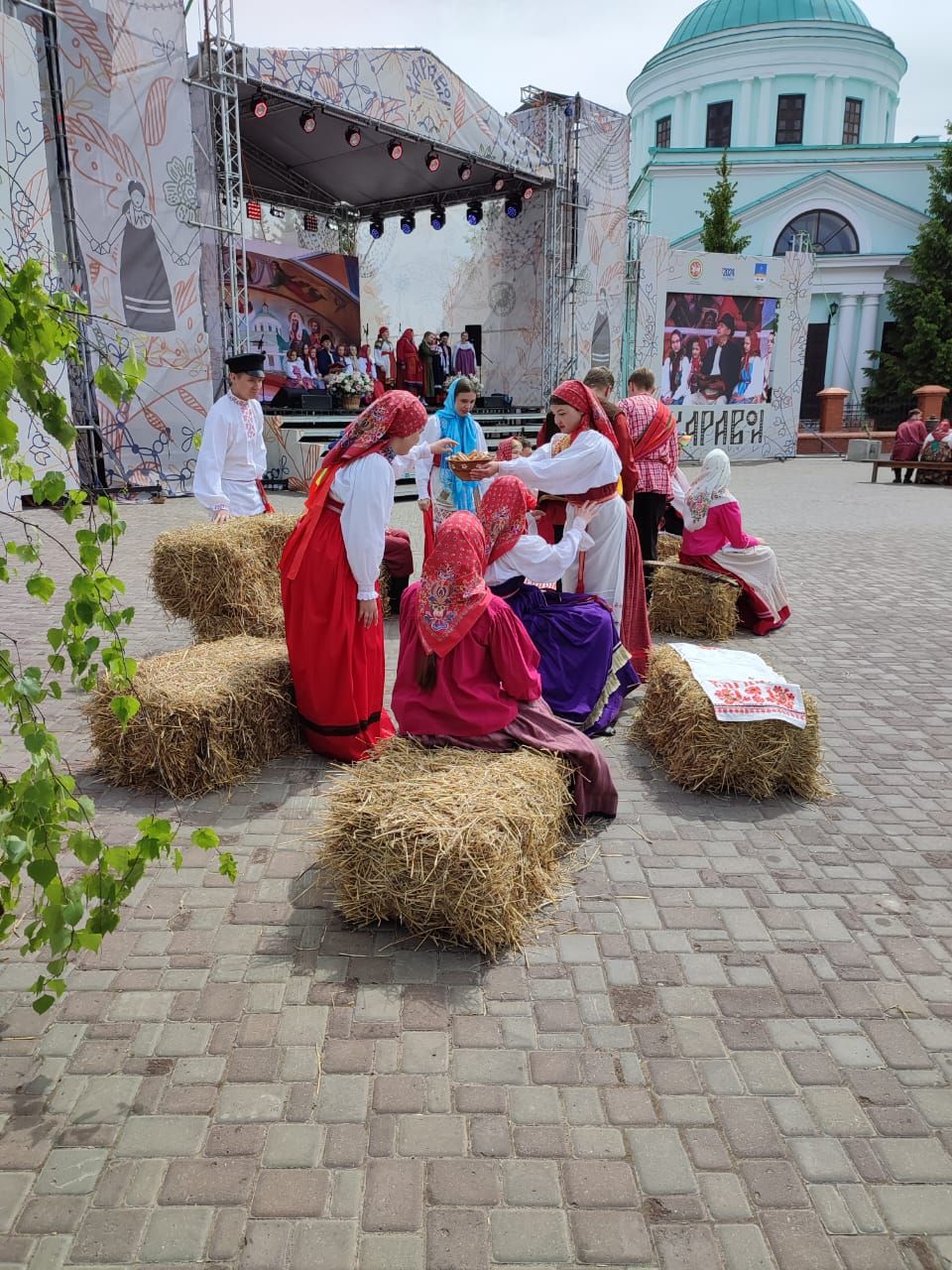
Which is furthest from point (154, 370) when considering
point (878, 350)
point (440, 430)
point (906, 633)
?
point (878, 350)

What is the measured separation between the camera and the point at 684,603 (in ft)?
23.2

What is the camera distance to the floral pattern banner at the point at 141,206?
475 inches

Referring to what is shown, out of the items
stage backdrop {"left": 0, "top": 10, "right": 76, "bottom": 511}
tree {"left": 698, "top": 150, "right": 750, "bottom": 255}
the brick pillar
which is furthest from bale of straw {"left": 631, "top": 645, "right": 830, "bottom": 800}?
tree {"left": 698, "top": 150, "right": 750, "bottom": 255}

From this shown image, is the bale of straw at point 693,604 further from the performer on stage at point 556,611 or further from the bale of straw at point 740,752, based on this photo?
the bale of straw at point 740,752

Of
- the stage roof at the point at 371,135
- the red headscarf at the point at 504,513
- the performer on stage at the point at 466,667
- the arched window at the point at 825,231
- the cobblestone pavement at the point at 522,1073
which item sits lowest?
the cobblestone pavement at the point at 522,1073

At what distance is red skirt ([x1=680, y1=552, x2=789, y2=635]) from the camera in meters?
7.27

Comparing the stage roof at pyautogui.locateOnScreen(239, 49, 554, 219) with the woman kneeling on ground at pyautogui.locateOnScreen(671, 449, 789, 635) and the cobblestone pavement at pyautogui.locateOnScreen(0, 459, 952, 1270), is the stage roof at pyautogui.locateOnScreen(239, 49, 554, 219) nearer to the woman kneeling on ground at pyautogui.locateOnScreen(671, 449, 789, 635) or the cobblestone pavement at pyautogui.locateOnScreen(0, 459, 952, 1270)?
the woman kneeling on ground at pyautogui.locateOnScreen(671, 449, 789, 635)

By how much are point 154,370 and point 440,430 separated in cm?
741

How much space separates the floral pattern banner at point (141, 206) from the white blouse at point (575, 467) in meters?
8.10

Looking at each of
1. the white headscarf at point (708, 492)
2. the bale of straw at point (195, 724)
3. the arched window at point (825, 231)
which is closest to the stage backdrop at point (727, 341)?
the arched window at point (825, 231)

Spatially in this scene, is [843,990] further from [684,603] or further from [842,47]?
[842,47]

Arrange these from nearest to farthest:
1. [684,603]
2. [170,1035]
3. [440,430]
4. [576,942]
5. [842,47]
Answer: [170,1035] → [576,942] → [684,603] → [440,430] → [842,47]

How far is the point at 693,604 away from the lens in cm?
705

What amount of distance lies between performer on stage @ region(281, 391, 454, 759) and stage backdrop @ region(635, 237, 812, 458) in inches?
781
